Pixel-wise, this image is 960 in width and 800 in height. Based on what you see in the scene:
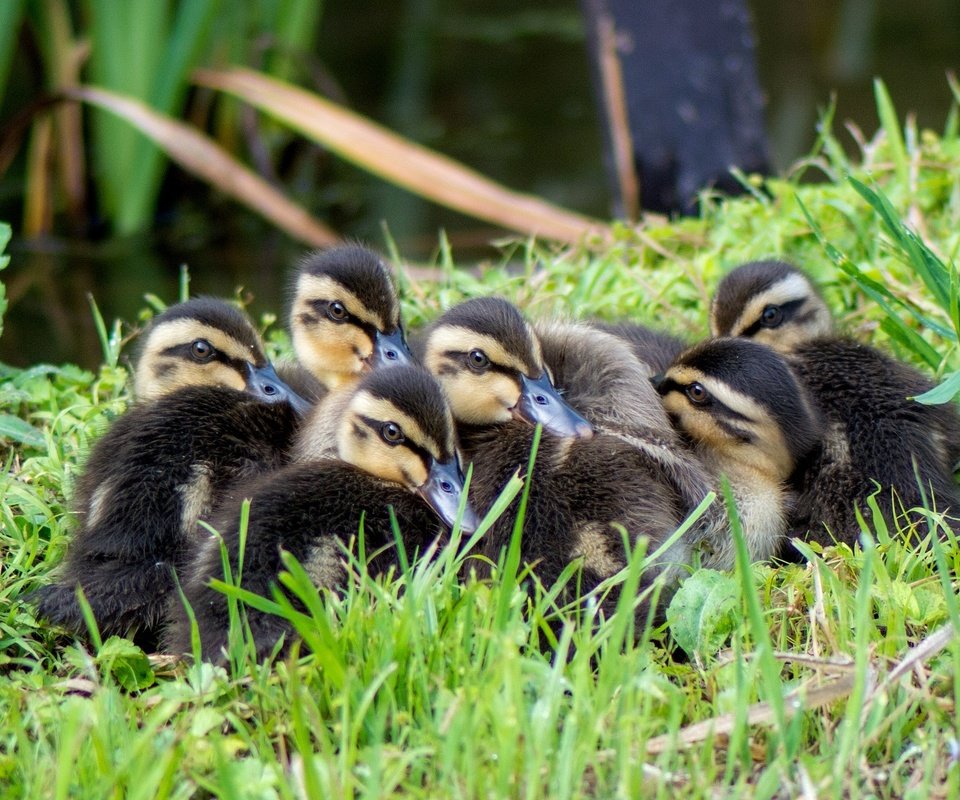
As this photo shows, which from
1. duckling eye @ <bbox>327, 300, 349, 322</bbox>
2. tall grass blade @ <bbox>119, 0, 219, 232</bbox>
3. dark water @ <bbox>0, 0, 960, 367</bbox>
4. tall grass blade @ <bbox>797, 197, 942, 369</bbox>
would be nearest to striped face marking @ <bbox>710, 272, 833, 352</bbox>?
tall grass blade @ <bbox>797, 197, 942, 369</bbox>

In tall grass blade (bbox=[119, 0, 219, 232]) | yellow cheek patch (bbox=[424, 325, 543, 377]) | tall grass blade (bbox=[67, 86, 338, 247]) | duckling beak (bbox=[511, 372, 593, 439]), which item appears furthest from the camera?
tall grass blade (bbox=[119, 0, 219, 232])

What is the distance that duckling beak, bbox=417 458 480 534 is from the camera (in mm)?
2914

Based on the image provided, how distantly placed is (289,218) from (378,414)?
4288mm

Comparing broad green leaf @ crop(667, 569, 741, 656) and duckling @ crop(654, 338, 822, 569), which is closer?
broad green leaf @ crop(667, 569, 741, 656)

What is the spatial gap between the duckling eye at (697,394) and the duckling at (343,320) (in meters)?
0.80

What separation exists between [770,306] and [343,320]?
4.00 feet

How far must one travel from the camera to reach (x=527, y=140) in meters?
10.2

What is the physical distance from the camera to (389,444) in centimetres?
296

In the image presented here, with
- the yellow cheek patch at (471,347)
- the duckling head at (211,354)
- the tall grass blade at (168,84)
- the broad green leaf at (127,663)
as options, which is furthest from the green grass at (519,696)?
the tall grass blade at (168,84)

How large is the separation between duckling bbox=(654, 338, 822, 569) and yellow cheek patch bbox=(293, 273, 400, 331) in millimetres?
800

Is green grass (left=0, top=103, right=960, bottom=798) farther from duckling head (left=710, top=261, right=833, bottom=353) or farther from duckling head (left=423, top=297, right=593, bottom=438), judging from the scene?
duckling head (left=710, top=261, right=833, bottom=353)

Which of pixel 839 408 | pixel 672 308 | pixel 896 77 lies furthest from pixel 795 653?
pixel 896 77

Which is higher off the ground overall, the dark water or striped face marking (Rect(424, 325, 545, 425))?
striped face marking (Rect(424, 325, 545, 425))

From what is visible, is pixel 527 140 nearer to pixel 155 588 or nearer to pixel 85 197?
pixel 85 197
